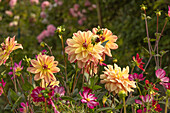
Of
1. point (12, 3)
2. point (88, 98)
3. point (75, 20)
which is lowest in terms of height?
point (88, 98)

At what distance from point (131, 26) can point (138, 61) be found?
1585mm

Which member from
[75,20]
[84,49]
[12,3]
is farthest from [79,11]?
[84,49]

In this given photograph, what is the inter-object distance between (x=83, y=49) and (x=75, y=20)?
2.50 m

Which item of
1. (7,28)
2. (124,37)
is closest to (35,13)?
(7,28)

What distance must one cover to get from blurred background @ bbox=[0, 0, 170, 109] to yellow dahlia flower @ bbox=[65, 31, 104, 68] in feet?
4.53

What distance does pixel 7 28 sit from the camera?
3252 millimetres

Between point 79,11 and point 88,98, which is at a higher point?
point 79,11

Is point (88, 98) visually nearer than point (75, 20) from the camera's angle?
Yes

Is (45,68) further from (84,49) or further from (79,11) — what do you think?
(79,11)

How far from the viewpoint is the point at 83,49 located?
27.8 inches

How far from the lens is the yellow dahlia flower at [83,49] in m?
0.69

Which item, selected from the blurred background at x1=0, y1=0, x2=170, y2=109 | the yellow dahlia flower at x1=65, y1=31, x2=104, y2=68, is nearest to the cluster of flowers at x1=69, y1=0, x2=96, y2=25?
the blurred background at x1=0, y1=0, x2=170, y2=109

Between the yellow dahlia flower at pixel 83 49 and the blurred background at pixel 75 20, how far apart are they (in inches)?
54.3

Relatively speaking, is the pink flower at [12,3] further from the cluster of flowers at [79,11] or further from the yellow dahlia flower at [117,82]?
the yellow dahlia flower at [117,82]
